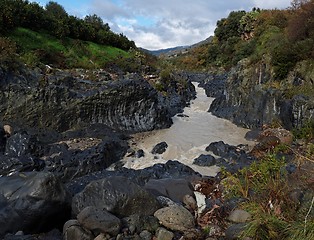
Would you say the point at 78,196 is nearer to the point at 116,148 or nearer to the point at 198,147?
the point at 116,148

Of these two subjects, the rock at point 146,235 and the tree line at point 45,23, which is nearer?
the rock at point 146,235

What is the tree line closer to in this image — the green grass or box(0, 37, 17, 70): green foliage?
the green grass

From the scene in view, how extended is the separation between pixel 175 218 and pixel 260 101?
45.8 feet

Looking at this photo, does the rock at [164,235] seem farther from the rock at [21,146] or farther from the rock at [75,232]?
the rock at [21,146]

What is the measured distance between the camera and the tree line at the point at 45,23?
21208 mm

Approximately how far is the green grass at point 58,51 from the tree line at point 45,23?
0.56 meters

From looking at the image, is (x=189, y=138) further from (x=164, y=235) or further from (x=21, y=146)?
(x=164, y=235)

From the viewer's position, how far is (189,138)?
16.2 metres

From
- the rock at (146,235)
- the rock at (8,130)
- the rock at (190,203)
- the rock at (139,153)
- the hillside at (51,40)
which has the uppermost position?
the hillside at (51,40)

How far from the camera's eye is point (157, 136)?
54.9 ft

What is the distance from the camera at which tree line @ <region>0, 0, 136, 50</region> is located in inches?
835

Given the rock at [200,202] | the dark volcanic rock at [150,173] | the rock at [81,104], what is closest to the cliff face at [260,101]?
the rock at [81,104]

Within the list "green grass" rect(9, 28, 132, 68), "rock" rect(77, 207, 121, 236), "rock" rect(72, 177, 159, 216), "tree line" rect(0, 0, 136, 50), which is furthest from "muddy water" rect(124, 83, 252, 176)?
"tree line" rect(0, 0, 136, 50)

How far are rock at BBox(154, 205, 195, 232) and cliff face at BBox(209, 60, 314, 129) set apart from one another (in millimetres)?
9891
